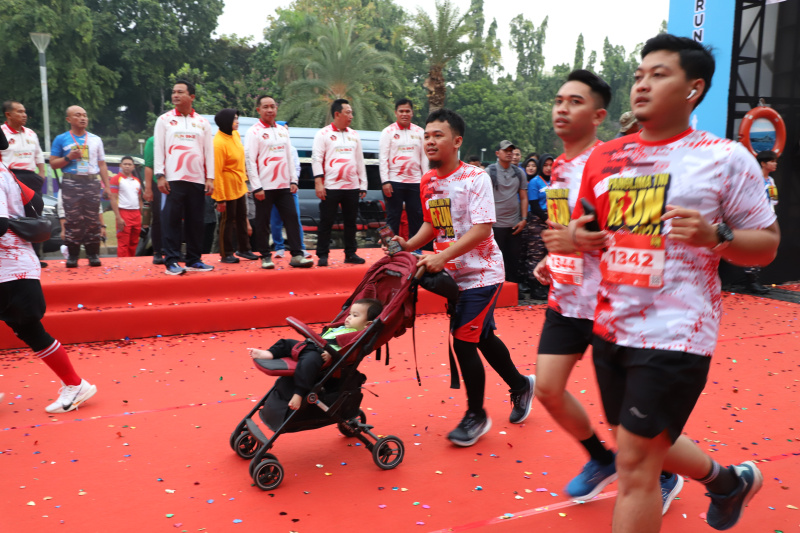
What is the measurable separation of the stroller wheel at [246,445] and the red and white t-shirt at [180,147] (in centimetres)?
410

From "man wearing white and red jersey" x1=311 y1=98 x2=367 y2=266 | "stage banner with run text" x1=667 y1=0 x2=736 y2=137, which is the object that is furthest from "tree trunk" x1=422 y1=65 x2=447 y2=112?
"man wearing white and red jersey" x1=311 y1=98 x2=367 y2=266

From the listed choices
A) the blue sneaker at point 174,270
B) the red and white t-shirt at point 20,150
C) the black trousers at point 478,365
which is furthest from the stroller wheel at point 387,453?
the red and white t-shirt at point 20,150

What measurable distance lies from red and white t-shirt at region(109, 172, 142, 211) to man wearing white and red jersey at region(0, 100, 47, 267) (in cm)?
209

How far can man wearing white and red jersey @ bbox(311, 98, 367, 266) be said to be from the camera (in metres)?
7.52

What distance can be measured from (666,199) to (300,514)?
6.75 ft

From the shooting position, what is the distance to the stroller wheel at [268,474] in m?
3.11

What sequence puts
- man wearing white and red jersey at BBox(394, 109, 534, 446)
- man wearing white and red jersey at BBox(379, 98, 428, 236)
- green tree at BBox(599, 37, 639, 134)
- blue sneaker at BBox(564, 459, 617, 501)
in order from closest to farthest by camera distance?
blue sneaker at BBox(564, 459, 617, 501) → man wearing white and red jersey at BBox(394, 109, 534, 446) → man wearing white and red jersey at BBox(379, 98, 428, 236) → green tree at BBox(599, 37, 639, 134)

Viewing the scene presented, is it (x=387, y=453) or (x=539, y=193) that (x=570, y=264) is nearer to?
(x=387, y=453)

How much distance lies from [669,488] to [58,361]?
3.63 metres

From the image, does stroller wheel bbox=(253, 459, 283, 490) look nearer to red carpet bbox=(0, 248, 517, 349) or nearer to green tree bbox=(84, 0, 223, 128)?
red carpet bbox=(0, 248, 517, 349)

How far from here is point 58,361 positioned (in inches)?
163

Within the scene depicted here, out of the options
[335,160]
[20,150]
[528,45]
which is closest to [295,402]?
[335,160]

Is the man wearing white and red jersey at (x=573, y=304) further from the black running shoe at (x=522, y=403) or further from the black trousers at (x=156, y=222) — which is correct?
the black trousers at (x=156, y=222)

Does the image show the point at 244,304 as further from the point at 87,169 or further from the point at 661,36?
the point at 661,36
